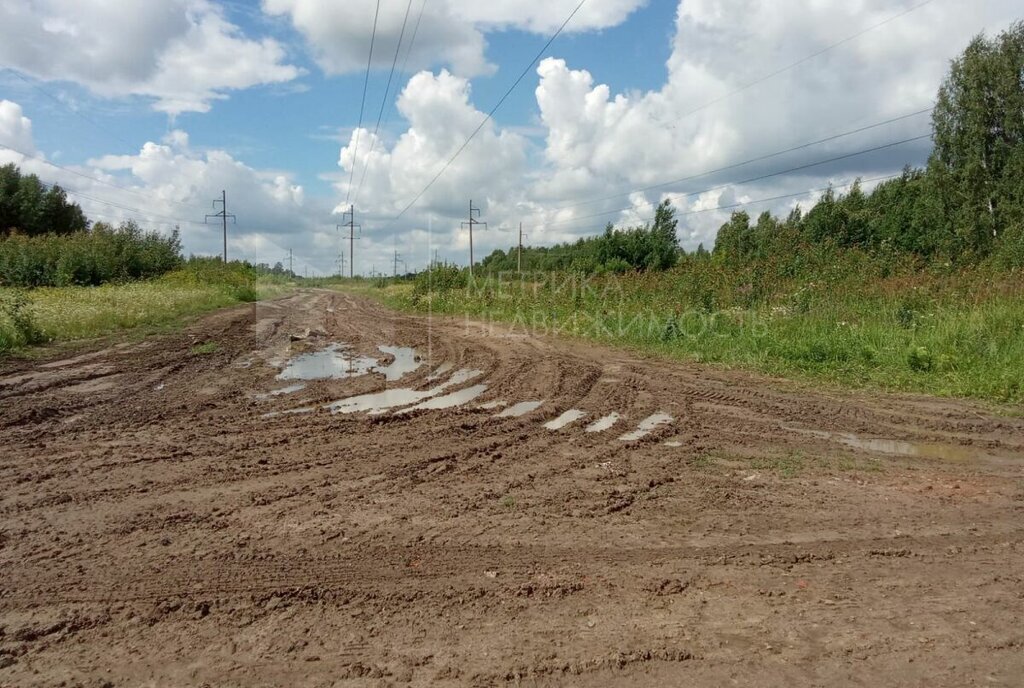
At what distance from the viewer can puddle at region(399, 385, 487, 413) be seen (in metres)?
8.85

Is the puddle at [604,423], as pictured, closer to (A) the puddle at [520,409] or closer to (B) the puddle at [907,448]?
(A) the puddle at [520,409]

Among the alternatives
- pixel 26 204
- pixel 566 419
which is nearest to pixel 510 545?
pixel 566 419

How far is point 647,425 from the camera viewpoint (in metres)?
7.76

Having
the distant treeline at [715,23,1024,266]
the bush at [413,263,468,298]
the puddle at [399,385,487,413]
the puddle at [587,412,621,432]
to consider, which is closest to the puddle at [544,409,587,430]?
the puddle at [587,412,621,432]

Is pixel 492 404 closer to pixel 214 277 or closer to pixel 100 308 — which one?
pixel 100 308

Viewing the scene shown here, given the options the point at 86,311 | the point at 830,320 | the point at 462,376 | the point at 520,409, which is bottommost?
the point at 520,409

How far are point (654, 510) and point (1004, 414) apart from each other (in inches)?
237

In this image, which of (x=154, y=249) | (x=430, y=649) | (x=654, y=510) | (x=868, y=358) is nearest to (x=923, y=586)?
(x=654, y=510)

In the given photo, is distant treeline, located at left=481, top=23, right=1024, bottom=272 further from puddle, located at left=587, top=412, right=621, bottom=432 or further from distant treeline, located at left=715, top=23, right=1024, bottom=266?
puddle, located at left=587, top=412, right=621, bottom=432

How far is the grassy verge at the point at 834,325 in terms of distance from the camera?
34.3 feet

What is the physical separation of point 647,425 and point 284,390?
546 centimetres

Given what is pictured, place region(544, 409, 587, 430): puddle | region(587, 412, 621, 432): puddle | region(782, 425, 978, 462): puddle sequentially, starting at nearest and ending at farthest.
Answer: region(782, 425, 978, 462): puddle, region(587, 412, 621, 432): puddle, region(544, 409, 587, 430): puddle

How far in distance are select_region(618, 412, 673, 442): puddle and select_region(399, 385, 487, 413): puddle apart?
8.46 ft

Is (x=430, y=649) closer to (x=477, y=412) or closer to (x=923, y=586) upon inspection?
(x=923, y=586)
